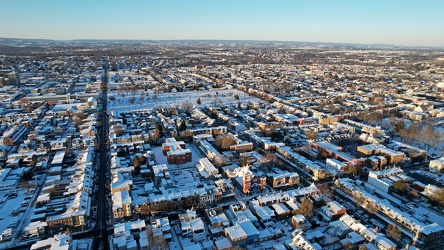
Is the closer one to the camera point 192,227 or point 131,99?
point 192,227

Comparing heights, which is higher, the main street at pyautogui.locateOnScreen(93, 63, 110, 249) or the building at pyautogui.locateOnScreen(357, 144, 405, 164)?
the building at pyautogui.locateOnScreen(357, 144, 405, 164)

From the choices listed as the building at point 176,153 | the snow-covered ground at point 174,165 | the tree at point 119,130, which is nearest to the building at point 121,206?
the snow-covered ground at point 174,165

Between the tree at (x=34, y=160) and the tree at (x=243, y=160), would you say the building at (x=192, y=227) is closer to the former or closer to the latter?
the tree at (x=243, y=160)

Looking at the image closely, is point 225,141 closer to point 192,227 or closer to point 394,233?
point 192,227

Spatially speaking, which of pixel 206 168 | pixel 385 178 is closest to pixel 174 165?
Answer: pixel 206 168

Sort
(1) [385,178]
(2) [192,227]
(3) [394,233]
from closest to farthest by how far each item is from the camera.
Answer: (3) [394,233] < (2) [192,227] < (1) [385,178]

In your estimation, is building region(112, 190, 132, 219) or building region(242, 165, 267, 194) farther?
building region(242, 165, 267, 194)

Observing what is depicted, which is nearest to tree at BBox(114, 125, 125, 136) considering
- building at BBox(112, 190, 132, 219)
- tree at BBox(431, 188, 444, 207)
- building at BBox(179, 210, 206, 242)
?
building at BBox(112, 190, 132, 219)

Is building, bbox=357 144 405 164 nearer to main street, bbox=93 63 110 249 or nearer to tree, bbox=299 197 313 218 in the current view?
tree, bbox=299 197 313 218

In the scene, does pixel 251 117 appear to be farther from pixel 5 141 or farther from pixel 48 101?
pixel 48 101
